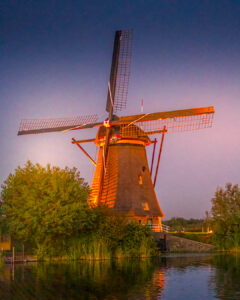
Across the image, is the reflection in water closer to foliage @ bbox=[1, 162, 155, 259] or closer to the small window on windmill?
foliage @ bbox=[1, 162, 155, 259]

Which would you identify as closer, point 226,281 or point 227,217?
point 226,281

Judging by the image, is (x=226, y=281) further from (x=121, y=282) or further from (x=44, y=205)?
(x=44, y=205)

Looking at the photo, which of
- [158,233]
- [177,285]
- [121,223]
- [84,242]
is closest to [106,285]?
[177,285]

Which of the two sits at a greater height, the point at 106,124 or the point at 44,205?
the point at 106,124

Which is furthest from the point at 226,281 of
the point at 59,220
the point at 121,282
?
the point at 59,220

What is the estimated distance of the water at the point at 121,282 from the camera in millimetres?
14414

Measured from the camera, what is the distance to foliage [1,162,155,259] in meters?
Result: 26.8

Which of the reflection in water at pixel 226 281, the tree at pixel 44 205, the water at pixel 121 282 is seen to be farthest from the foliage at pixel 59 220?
the reflection in water at pixel 226 281

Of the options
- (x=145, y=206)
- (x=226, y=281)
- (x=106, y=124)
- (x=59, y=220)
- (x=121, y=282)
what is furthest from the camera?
(x=145, y=206)

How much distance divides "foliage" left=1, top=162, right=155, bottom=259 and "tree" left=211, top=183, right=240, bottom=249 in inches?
373

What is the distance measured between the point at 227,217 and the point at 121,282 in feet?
70.7

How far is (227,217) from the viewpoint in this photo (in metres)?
37.1

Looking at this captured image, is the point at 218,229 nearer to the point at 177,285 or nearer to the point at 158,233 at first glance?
the point at 158,233

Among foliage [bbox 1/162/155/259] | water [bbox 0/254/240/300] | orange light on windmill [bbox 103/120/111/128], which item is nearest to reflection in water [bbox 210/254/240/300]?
water [bbox 0/254/240/300]
